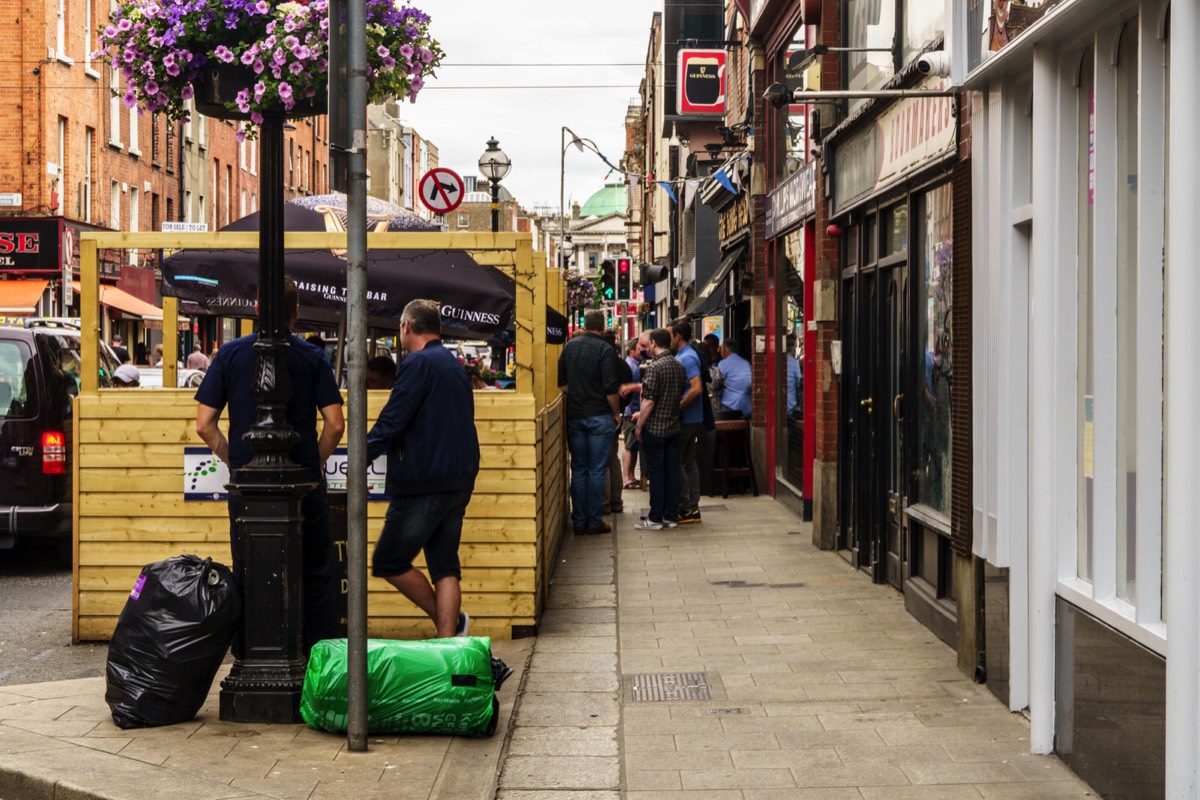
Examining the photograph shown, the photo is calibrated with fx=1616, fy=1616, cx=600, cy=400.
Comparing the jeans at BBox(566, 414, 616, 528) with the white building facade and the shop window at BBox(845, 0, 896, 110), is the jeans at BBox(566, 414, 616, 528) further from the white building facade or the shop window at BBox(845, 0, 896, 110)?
the white building facade

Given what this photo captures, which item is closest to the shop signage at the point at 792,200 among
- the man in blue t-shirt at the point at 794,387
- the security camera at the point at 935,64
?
the man in blue t-shirt at the point at 794,387

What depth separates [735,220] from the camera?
21750mm

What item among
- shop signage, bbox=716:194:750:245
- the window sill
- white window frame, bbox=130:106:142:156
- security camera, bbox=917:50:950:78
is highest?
white window frame, bbox=130:106:142:156

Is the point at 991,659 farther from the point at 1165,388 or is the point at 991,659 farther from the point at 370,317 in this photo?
the point at 370,317

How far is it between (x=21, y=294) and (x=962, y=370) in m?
29.6

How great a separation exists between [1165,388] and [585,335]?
9.35m

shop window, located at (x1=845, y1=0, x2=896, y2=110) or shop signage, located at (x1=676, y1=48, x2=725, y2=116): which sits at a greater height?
shop signage, located at (x1=676, y1=48, x2=725, y2=116)

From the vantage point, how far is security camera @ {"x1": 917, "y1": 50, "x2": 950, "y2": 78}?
28.4 feet

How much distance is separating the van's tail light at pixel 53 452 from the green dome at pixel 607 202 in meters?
147

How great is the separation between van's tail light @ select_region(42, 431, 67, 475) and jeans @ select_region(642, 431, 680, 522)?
16.7 ft

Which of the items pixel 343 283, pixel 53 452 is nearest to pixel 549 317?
pixel 53 452

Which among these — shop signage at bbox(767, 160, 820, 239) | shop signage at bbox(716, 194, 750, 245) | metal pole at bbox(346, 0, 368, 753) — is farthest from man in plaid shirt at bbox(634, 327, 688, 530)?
metal pole at bbox(346, 0, 368, 753)

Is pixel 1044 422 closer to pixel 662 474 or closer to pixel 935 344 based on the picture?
pixel 935 344

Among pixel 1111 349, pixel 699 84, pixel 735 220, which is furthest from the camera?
pixel 699 84
